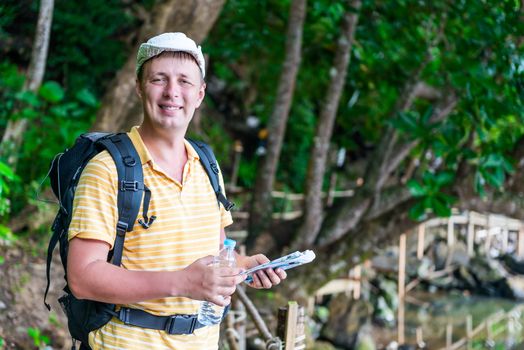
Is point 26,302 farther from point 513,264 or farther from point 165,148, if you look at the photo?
point 513,264

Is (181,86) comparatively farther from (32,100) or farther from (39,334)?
(32,100)

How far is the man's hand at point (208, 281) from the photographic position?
1329 millimetres

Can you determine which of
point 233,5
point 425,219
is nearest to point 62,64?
point 233,5

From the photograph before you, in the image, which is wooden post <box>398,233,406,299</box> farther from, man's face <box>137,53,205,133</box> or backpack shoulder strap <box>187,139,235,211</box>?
man's face <box>137,53,205,133</box>

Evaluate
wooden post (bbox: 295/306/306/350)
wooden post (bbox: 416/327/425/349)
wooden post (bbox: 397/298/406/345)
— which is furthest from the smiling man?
wooden post (bbox: 397/298/406/345)

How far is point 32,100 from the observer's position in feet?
15.8

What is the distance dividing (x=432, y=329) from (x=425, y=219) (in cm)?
609

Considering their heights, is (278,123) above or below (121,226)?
above

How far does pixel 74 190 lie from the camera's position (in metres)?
1.54

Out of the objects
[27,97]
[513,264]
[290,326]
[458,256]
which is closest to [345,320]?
[458,256]

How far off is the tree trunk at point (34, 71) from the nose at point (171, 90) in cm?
340

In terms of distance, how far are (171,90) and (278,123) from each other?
4.92 meters

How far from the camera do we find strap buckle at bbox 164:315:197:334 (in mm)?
1553

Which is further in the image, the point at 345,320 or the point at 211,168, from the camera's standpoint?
the point at 345,320
